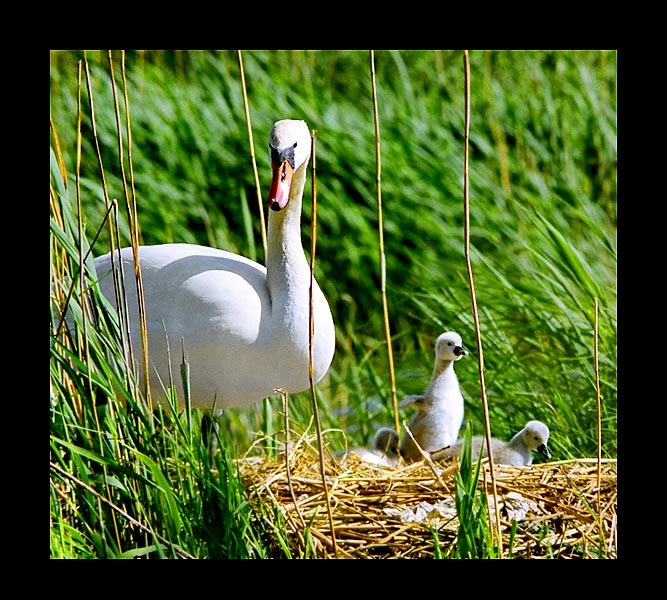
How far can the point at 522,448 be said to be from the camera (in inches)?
153

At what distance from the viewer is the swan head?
3.30 metres

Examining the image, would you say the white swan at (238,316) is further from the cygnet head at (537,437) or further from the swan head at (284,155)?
the cygnet head at (537,437)

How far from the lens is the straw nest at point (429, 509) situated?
3.23 metres

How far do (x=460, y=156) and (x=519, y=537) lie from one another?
3.34 metres

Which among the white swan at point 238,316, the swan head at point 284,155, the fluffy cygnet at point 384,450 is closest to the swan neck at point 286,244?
the white swan at point 238,316

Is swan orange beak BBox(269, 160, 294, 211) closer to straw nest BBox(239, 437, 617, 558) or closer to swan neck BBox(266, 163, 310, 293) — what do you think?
swan neck BBox(266, 163, 310, 293)

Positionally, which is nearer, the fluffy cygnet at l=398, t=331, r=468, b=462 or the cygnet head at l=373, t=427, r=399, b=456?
the fluffy cygnet at l=398, t=331, r=468, b=462

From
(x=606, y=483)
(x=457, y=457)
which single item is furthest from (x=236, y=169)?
(x=606, y=483)

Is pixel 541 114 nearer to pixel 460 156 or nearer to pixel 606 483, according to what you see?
pixel 460 156

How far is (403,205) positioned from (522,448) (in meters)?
2.54

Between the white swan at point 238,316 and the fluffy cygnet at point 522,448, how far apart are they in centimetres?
63

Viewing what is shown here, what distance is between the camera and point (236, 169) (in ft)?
21.0

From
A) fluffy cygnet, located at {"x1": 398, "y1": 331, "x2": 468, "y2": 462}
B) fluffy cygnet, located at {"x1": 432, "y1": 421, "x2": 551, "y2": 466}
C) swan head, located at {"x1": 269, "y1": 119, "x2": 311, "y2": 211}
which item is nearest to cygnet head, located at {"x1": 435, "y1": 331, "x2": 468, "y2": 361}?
fluffy cygnet, located at {"x1": 398, "y1": 331, "x2": 468, "y2": 462}

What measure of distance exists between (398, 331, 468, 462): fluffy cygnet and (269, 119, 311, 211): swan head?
878 mm
